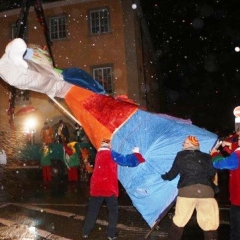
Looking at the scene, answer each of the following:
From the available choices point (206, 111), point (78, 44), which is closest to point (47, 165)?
point (78, 44)

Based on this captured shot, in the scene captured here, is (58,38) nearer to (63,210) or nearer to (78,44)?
(78,44)

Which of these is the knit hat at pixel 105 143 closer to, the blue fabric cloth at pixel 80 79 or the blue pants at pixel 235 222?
the blue fabric cloth at pixel 80 79

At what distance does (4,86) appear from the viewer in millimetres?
20359

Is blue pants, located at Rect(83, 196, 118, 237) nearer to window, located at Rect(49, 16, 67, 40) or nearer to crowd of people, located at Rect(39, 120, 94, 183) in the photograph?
crowd of people, located at Rect(39, 120, 94, 183)

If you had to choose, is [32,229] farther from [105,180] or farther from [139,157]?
[139,157]

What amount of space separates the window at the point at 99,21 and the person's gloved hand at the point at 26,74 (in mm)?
14050

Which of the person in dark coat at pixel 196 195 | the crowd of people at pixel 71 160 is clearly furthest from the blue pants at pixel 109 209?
the crowd of people at pixel 71 160

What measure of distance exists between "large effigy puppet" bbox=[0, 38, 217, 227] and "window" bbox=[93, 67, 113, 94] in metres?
13.0

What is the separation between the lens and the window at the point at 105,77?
19.2 m

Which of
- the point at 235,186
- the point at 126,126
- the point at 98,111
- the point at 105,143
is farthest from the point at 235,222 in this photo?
the point at 98,111

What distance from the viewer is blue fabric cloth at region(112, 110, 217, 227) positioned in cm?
555

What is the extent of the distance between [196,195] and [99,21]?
16.3 meters

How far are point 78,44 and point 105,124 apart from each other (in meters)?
14.5

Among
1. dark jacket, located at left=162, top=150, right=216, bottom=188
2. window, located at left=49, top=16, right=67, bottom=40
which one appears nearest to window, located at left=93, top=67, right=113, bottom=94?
window, located at left=49, top=16, right=67, bottom=40
